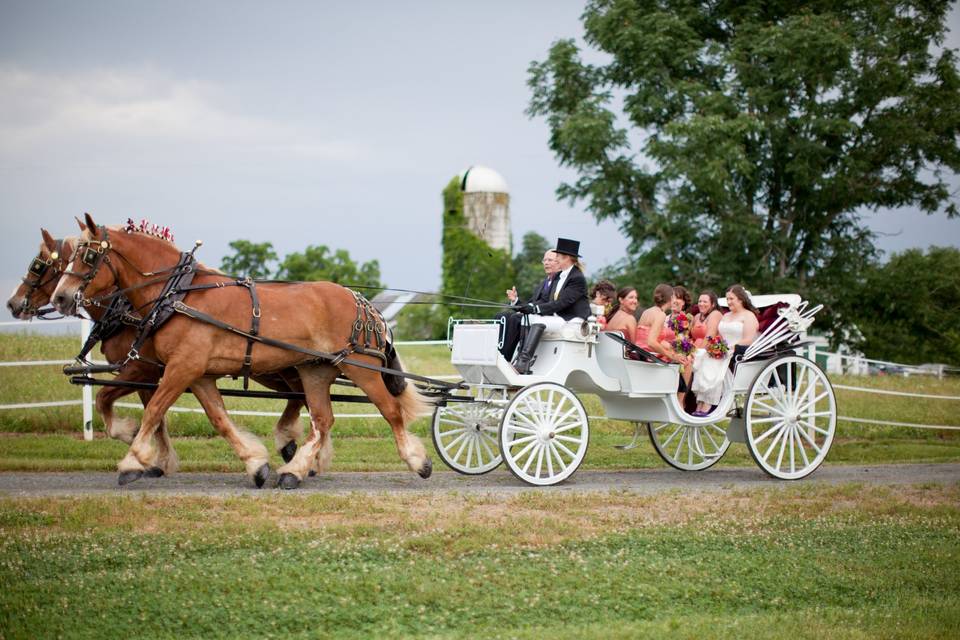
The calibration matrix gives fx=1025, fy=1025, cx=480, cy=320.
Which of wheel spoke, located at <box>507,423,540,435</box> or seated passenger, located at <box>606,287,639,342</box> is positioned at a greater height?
seated passenger, located at <box>606,287,639,342</box>

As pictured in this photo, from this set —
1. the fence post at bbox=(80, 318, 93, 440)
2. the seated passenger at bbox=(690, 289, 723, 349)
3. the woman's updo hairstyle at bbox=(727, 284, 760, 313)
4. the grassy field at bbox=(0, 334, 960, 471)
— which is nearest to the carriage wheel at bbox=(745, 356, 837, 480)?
the woman's updo hairstyle at bbox=(727, 284, 760, 313)

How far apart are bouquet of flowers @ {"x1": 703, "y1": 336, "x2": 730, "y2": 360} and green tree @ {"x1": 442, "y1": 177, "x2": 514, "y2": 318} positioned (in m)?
22.3

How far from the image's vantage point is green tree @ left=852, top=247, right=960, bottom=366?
25016mm

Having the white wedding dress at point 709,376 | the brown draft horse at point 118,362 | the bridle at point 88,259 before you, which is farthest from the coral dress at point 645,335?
the bridle at point 88,259

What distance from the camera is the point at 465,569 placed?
6.16 meters

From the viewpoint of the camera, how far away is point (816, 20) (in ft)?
74.2

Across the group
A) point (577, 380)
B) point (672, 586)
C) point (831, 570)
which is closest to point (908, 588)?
point (831, 570)

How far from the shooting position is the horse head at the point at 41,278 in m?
8.45

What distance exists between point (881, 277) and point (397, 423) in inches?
734

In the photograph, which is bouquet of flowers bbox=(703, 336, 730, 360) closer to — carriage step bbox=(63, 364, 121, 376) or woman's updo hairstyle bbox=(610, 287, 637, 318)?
woman's updo hairstyle bbox=(610, 287, 637, 318)

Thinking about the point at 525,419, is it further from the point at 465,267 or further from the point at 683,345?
the point at 465,267

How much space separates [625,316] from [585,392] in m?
1.07

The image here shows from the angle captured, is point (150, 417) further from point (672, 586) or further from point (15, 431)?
point (15, 431)

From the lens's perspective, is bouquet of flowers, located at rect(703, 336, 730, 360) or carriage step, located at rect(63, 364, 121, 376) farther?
bouquet of flowers, located at rect(703, 336, 730, 360)
